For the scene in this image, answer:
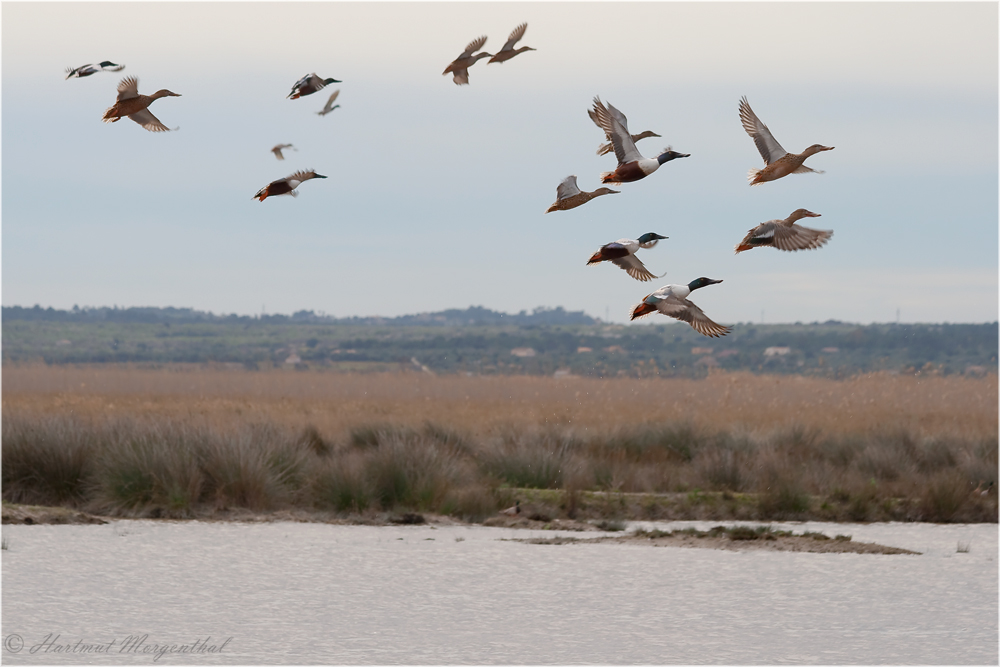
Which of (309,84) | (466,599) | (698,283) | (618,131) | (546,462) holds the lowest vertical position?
(466,599)

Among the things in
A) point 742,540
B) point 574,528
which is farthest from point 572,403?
point 742,540

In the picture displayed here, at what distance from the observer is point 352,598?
42.0ft

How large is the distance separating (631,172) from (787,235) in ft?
1.97

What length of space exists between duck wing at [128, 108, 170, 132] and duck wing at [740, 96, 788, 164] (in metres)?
2.18

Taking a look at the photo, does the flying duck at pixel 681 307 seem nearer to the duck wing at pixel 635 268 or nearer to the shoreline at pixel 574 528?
the duck wing at pixel 635 268

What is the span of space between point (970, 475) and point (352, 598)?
13113 millimetres

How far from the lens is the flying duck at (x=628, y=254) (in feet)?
15.3

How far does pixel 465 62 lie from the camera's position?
17.1ft

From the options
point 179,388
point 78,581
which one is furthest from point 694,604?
point 179,388

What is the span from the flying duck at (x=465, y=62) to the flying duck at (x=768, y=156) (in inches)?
44.2

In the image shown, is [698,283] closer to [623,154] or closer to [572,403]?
[623,154]

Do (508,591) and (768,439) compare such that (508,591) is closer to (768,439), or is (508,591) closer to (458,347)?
(768,439)

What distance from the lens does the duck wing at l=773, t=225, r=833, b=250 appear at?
4.30 meters
